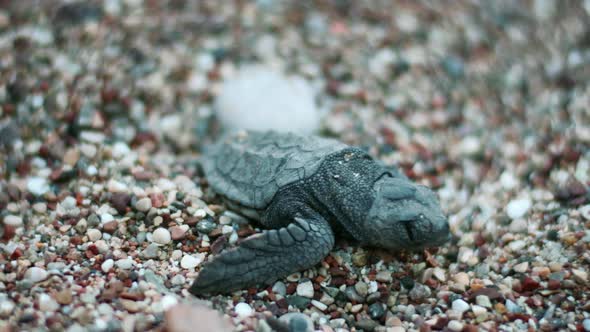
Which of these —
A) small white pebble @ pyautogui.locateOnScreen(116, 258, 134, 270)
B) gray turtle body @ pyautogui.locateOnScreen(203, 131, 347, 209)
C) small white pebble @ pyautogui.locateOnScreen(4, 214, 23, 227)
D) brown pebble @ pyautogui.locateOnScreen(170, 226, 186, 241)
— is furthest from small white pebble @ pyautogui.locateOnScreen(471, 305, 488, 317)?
small white pebble @ pyautogui.locateOnScreen(4, 214, 23, 227)

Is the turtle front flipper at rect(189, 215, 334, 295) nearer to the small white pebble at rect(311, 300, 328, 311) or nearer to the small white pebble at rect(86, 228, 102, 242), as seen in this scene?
the small white pebble at rect(311, 300, 328, 311)

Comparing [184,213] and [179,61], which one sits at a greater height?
[179,61]

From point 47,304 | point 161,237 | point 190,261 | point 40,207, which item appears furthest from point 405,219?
point 40,207

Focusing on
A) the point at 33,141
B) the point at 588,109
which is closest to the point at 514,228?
the point at 588,109

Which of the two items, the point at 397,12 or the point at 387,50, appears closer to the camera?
the point at 387,50

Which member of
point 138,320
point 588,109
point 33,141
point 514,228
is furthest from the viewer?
point 588,109

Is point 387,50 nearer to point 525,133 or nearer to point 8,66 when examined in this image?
point 525,133

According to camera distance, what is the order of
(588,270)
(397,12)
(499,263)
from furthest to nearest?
1. (397,12)
2. (499,263)
3. (588,270)
